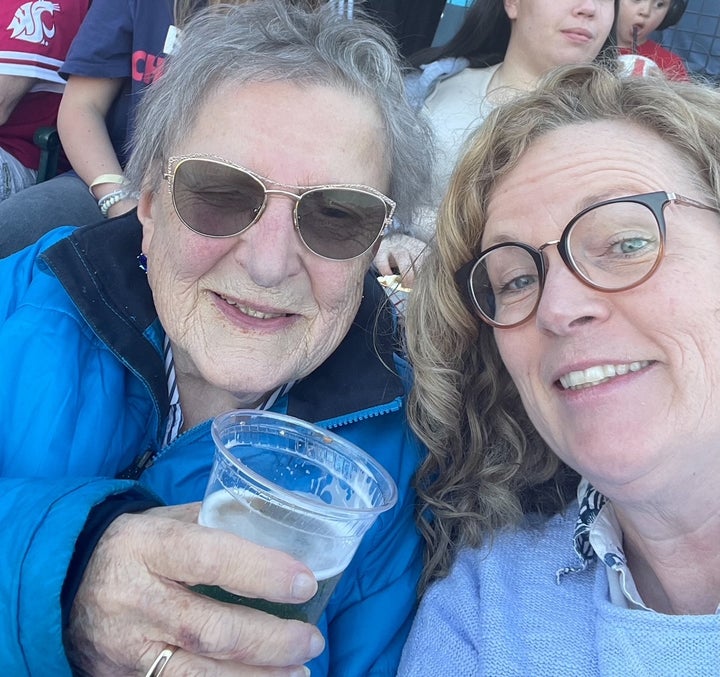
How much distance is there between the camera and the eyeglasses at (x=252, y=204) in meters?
1.78

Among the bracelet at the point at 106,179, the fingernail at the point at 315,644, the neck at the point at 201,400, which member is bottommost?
→ the bracelet at the point at 106,179

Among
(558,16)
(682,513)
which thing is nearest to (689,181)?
(682,513)

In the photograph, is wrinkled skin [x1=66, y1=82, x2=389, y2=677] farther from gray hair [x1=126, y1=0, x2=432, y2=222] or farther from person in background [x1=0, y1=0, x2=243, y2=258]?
person in background [x1=0, y1=0, x2=243, y2=258]

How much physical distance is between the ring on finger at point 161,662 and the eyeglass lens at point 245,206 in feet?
3.09

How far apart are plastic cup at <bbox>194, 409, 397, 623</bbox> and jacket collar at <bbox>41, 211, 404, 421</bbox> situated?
1.24ft

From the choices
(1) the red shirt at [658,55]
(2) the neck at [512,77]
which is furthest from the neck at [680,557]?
(1) the red shirt at [658,55]

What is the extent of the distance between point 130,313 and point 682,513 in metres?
1.44

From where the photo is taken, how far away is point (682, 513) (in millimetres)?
1571

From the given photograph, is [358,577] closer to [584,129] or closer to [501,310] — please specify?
[501,310]

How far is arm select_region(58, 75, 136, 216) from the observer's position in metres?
3.20

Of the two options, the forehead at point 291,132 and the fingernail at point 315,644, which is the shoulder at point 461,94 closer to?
the forehead at point 291,132

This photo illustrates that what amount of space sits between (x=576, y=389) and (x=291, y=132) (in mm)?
908

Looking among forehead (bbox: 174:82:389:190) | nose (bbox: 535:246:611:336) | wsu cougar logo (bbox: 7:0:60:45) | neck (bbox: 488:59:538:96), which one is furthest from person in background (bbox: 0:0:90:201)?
nose (bbox: 535:246:611:336)

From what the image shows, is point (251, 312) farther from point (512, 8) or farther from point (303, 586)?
point (512, 8)
